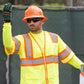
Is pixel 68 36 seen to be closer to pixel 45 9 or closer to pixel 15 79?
pixel 45 9

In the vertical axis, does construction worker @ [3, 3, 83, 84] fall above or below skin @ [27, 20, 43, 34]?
below

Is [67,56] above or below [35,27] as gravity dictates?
below

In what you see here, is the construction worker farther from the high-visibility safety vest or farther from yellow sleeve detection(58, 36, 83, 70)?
yellow sleeve detection(58, 36, 83, 70)

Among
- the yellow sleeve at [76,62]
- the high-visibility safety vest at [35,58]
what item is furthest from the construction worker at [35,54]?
the yellow sleeve at [76,62]

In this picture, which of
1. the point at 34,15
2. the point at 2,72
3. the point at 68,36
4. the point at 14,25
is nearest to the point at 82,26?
the point at 68,36

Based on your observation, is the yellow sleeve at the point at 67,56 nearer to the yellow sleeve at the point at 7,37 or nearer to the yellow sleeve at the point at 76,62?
the yellow sleeve at the point at 76,62

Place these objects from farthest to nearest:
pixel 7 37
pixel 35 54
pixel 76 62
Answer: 1. pixel 76 62
2. pixel 35 54
3. pixel 7 37

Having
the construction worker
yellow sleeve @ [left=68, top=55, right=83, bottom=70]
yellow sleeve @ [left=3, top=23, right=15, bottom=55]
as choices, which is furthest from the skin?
yellow sleeve @ [left=68, top=55, right=83, bottom=70]

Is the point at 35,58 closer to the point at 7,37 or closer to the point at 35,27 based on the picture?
the point at 35,27

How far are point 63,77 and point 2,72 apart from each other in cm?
114

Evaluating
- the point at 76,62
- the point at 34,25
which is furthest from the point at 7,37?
the point at 76,62

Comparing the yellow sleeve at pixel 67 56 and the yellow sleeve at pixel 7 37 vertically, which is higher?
the yellow sleeve at pixel 7 37

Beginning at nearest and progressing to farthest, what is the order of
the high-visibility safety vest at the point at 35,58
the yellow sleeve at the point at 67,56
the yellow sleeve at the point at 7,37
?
the yellow sleeve at the point at 7,37 < the high-visibility safety vest at the point at 35,58 < the yellow sleeve at the point at 67,56

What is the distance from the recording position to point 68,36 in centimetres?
589
